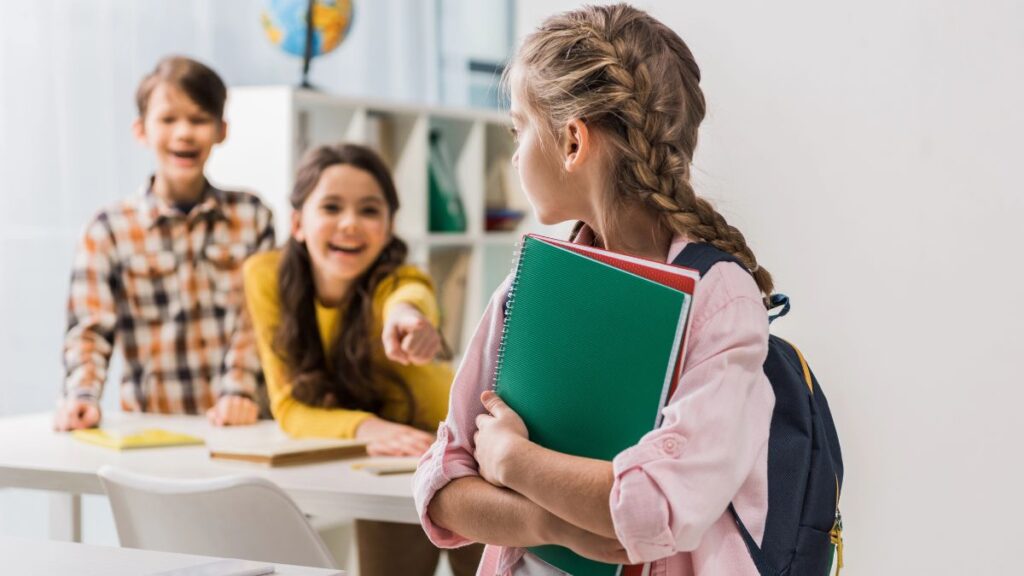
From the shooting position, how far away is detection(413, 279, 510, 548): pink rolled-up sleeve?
1.10 metres

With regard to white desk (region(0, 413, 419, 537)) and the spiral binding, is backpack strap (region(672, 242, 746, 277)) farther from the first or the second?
white desk (region(0, 413, 419, 537))

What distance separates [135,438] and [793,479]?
1.38m

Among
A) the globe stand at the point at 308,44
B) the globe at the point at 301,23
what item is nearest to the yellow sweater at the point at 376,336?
the globe stand at the point at 308,44

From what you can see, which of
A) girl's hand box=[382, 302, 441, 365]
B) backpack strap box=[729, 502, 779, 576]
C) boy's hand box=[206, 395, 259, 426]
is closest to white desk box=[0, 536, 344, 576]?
backpack strap box=[729, 502, 779, 576]

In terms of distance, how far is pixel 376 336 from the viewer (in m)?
2.28

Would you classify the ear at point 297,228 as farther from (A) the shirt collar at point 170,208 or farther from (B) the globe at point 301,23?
(B) the globe at point 301,23

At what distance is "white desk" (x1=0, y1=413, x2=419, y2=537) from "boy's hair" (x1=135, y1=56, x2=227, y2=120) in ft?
2.37

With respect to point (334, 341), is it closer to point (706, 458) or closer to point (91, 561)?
point (91, 561)

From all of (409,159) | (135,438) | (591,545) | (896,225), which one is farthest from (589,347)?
(409,159)

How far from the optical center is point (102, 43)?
10.1ft

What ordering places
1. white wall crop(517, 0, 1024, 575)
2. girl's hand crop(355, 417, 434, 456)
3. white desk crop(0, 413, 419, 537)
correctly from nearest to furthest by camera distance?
white wall crop(517, 0, 1024, 575) < white desk crop(0, 413, 419, 537) < girl's hand crop(355, 417, 434, 456)

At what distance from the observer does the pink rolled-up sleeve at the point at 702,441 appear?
91 centimetres

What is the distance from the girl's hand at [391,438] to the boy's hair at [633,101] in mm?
979

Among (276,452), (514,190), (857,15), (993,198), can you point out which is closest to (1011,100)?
(993,198)
